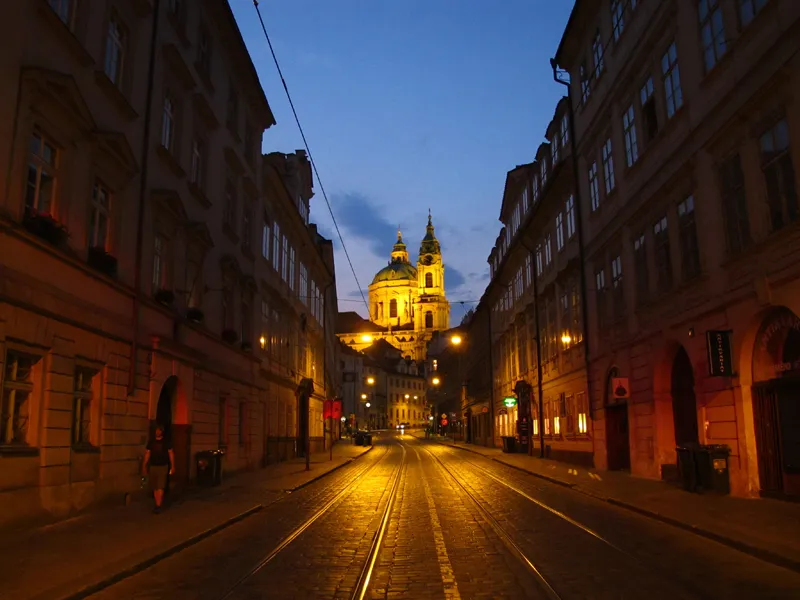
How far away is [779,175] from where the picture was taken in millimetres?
13672

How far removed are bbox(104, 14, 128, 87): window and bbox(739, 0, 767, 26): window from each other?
1293 cm

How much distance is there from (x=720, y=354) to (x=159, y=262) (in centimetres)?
1327

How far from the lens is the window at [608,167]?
24.5m

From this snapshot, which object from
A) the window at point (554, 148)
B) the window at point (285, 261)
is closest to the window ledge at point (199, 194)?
the window at point (285, 261)

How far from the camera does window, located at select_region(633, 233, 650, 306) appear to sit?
21578 mm

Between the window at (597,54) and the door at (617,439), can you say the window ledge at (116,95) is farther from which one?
the door at (617,439)

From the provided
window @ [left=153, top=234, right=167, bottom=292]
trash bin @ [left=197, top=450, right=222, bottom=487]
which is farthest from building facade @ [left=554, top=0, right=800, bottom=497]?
window @ [left=153, top=234, right=167, bottom=292]

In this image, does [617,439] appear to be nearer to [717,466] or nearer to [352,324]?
[717,466]

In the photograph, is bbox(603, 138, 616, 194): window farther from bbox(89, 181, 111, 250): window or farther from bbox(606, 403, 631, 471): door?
bbox(89, 181, 111, 250): window

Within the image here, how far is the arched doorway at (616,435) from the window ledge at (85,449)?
55.6ft

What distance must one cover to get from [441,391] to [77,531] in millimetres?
88075

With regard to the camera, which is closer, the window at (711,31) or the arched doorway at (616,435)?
the window at (711,31)

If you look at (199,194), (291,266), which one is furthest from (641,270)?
(291,266)

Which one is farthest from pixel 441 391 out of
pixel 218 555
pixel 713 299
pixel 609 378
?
pixel 218 555
